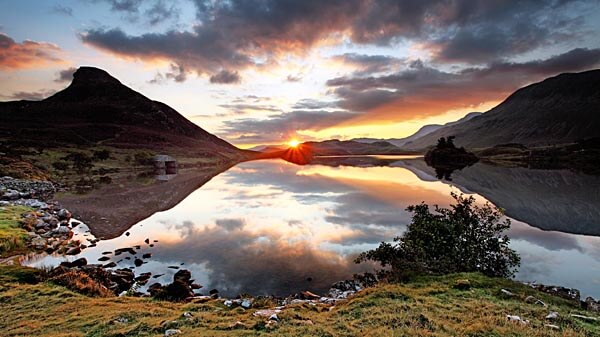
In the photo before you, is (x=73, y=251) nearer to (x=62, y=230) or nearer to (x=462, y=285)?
(x=62, y=230)

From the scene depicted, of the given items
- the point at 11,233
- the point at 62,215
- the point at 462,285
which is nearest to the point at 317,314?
Answer: the point at 462,285

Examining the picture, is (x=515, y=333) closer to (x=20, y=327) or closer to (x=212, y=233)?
(x=20, y=327)

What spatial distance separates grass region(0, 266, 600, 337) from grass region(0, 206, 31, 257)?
8.69 m

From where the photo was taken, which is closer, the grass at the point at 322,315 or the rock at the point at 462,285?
the grass at the point at 322,315

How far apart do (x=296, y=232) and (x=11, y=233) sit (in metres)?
21.4

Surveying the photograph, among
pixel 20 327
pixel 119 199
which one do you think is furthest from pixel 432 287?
pixel 119 199

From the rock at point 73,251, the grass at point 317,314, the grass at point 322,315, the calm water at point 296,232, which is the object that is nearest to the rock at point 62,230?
the calm water at point 296,232

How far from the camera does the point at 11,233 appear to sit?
22.1 metres

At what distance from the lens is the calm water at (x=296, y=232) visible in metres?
19.4

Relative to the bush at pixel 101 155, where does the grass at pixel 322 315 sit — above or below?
below

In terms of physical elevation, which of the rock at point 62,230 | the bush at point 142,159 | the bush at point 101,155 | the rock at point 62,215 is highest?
the bush at point 101,155

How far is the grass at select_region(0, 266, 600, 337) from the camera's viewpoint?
8.98m

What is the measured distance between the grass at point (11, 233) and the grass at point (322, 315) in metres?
8.69

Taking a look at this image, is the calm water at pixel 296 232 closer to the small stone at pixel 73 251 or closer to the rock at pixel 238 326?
the small stone at pixel 73 251
